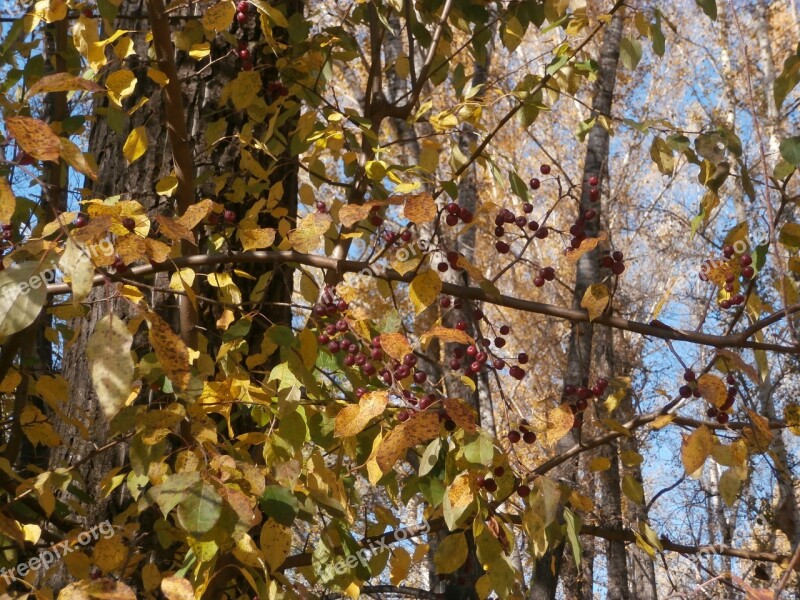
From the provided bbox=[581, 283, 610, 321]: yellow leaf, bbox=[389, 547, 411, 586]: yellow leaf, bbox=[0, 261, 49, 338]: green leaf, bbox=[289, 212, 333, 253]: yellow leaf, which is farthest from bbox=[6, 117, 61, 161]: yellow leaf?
bbox=[389, 547, 411, 586]: yellow leaf

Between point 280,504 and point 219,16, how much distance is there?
83 centimetres

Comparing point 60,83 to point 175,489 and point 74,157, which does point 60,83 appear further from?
point 175,489

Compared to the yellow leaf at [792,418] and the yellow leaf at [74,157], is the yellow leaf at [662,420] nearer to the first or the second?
the yellow leaf at [792,418]

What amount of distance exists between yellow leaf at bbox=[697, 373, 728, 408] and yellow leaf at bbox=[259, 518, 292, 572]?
63cm

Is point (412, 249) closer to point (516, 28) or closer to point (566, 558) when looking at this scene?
point (516, 28)

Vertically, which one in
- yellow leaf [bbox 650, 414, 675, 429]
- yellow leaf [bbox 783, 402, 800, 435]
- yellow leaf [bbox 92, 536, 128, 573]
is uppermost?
yellow leaf [bbox 783, 402, 800, 435]

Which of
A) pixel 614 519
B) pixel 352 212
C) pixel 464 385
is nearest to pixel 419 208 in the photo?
pixel 352 212

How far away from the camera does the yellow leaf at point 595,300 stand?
128 centimetres

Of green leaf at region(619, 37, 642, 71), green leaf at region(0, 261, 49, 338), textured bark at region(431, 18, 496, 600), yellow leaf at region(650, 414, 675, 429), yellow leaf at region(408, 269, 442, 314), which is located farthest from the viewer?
textured bark at region(431, 18, 496, 600)

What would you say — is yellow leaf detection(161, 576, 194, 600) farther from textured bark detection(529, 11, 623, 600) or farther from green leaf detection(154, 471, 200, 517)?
textured bark detection(529, 11, 623, 600)

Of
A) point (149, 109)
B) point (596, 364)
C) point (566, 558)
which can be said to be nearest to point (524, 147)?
point (596, 364)

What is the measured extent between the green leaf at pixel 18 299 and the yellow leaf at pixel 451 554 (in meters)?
0.76

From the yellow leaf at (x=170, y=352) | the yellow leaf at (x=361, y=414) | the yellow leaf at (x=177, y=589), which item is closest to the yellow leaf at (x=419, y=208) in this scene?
the yellow leaf at (x=361, y=414)

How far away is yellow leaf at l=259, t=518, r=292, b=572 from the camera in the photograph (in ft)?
4.24
